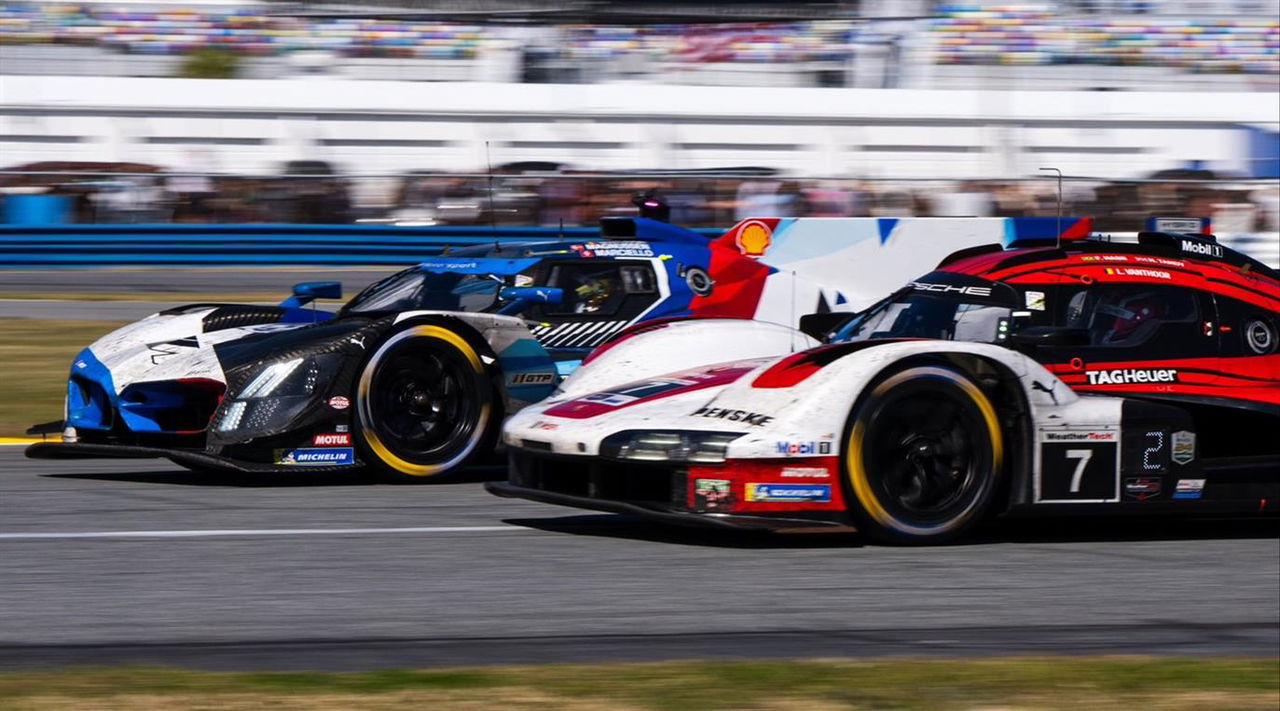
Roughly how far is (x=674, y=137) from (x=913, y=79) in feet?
20.2

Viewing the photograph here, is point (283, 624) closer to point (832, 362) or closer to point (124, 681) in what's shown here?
point (124, 681)

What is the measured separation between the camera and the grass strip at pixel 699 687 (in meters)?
4.06

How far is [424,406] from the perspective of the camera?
322 inches

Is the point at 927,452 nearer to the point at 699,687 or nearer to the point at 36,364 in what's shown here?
the point at 699,687

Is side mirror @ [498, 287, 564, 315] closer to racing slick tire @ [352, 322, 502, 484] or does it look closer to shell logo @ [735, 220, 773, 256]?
racing slick tire @ [352, 322, 502, 484]

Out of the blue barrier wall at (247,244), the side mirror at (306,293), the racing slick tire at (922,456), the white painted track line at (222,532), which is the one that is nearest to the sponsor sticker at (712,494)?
the racing slick tire at (922,456)

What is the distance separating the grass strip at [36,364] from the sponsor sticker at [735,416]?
5896 millimetres

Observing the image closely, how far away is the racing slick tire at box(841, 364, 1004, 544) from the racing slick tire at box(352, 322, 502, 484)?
8.77 feet

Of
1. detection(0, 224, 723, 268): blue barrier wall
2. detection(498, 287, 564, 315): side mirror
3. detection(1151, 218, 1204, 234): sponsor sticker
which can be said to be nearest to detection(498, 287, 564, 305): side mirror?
detection(498, 287, 564, 315): side mirror

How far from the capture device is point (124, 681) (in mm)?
4254

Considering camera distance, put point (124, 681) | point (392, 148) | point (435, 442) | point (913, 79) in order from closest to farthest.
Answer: point (124, 681)
point (435, 442)
point (392, 148)
point (913, 79)

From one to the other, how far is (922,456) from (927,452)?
0.02 meters

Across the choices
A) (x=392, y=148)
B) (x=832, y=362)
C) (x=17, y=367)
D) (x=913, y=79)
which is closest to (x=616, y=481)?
(x=832, y=362)

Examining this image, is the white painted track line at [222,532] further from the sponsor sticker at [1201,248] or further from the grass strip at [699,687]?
the sponsor sticker at [1201,248]
